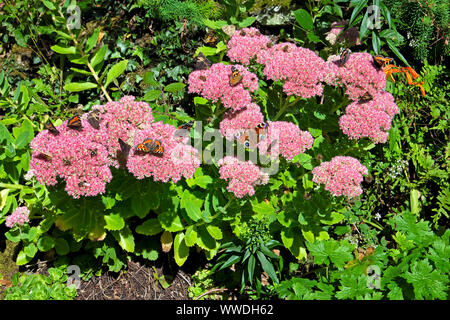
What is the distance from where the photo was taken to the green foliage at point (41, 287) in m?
2.56

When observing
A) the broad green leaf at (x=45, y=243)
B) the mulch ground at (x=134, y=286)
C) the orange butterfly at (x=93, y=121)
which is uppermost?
the orange butterfly at (x=93, y=121)

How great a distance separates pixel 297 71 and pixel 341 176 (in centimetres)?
79

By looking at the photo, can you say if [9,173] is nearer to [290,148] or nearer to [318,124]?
[290,148]

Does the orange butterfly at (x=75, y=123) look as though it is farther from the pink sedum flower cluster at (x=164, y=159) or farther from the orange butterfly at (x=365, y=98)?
the orange butterfly at (x=365, y=98)

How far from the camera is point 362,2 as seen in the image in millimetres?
2705

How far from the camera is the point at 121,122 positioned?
2125mm

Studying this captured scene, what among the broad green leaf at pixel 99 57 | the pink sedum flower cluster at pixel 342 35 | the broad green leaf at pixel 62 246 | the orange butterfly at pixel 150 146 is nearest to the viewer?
the orange butterfly at pixel 150 146

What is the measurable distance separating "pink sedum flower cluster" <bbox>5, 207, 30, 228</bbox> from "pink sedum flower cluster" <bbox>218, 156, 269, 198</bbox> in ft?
→ 4.71

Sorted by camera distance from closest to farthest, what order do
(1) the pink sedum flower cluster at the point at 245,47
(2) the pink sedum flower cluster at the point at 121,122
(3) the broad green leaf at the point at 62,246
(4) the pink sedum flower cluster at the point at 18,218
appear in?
(2) the pink sedum flower cluster at the point at 121,122
(4) the pink sedum flower cluster at the point at 18,218
(1) the pink sedum flower cluster at the point at 245,47
(3) the broad green leaf at the point at 62,246

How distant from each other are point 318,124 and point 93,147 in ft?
5.70

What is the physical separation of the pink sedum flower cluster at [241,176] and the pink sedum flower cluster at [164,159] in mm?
207

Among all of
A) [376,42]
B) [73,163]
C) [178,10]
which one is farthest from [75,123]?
[376,42]

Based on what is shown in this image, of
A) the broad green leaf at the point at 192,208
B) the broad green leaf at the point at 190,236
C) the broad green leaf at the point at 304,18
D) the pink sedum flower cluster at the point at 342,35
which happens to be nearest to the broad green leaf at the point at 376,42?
the pink sedum flower cluster at the point at 342,35

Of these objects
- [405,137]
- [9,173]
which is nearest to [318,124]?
[405,137]
